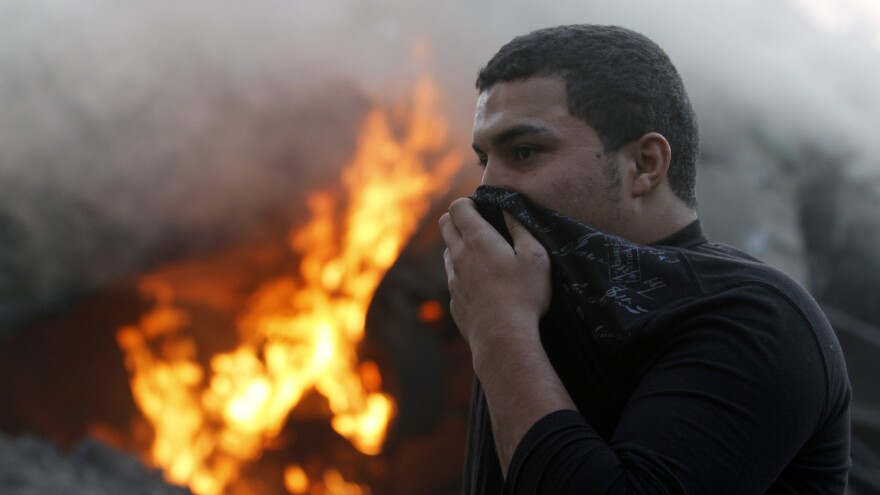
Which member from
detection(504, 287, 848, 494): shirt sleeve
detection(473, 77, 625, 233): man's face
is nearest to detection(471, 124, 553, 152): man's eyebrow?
detection(473, 77, 625, 233): man's face

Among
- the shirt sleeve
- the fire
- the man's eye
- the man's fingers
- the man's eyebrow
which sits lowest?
the shirt sleeve

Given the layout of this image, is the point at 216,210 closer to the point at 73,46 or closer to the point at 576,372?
the point at 73,46

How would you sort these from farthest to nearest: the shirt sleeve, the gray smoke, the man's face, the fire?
the fire < the gray smoke < the man's face < the shirt sleeve

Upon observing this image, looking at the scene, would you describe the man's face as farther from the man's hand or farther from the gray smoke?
the gray smoke

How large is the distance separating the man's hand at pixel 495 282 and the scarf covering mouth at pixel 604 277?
3 cm

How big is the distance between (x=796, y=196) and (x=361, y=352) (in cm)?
330

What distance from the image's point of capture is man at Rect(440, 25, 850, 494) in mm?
1093

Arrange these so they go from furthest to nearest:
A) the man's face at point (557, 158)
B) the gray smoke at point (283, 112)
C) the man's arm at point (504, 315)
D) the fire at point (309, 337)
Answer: the fire at point (309, 337)
the gray smoke at point (283, 112)
the man's face at point (557, 158)
the man's arm at point (504, 315)

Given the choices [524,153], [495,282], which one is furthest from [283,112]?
[495,282]

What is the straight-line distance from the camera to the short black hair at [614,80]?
144cm

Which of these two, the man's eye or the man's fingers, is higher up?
the man's eye

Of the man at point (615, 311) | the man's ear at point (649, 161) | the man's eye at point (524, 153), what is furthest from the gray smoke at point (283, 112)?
the man's ear at point (649, 161)

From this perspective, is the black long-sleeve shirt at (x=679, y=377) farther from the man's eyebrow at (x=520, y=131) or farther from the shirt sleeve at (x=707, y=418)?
the man's eyebrow at (x=520, y=131)

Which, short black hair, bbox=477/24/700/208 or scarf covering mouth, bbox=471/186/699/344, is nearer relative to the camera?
scarf covering mouth, bbox=471/186/699/344
